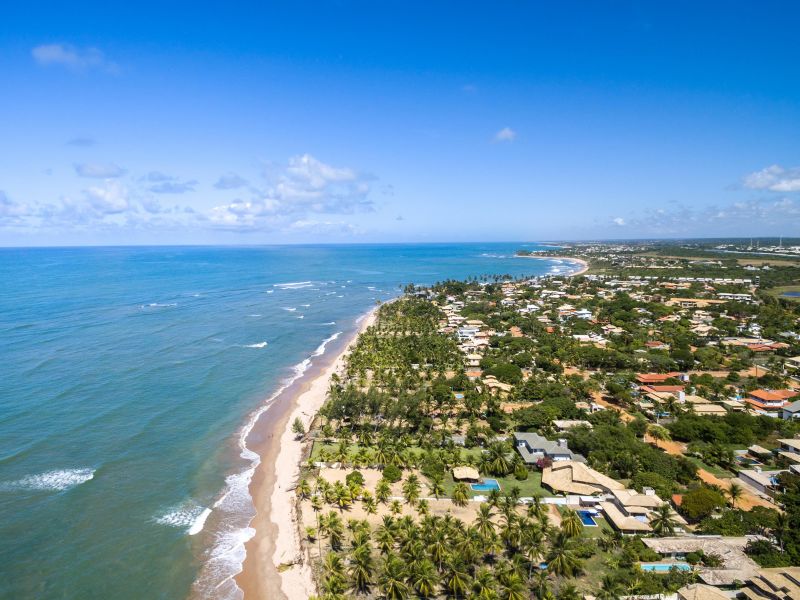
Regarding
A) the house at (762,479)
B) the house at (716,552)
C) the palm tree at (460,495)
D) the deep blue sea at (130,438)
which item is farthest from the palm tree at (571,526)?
the deep blue sea at (130,438)

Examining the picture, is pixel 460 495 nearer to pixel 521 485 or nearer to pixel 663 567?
pixel 521 485

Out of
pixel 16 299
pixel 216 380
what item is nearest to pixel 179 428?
pixel 216 380

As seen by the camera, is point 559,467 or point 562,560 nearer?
point 562,560

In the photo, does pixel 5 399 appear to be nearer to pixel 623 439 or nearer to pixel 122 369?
pixel 122 369

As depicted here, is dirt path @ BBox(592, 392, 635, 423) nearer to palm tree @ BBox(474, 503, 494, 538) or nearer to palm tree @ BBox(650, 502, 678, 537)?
palm tree @ BBox(650, 502, 678, 537)

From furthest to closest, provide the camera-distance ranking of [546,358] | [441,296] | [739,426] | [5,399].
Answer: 1. [441,296]
2. [546,358]
3. [5,399]
4. [739,426]

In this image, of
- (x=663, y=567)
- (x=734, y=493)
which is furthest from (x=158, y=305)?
(x=734, y=493)

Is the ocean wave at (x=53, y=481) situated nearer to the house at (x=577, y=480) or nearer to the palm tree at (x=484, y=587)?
the palm tree at (x=484, y=587)
